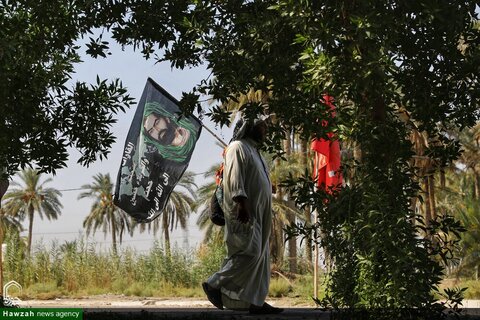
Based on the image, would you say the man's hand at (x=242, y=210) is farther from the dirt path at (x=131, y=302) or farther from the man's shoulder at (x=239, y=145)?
the dirt path at (x=131, y=302)

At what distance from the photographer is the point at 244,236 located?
827 cm

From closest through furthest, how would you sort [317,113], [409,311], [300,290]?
[409,311], [317,113], [300,290]

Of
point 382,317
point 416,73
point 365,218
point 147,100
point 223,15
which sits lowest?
point 382,317

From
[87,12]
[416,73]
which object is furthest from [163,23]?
[416,73]

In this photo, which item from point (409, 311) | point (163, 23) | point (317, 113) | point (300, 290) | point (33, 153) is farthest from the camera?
point (300, 290)

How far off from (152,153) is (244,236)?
1559 cm

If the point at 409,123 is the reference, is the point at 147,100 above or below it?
above

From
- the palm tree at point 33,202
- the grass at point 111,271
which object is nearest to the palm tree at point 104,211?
the palm tree at point 33,202

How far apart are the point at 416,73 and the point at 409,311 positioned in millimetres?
2165

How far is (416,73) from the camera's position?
7.53 metres

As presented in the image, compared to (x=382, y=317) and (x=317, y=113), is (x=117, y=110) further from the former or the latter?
(x=382, y=317)

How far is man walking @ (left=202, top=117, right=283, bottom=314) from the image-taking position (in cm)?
827

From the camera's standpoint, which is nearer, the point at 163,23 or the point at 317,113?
the point at 317,113

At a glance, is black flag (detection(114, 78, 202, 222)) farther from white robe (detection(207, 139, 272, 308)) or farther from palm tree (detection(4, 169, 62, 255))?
palm tree (detection(4, 169, 62, 255))
